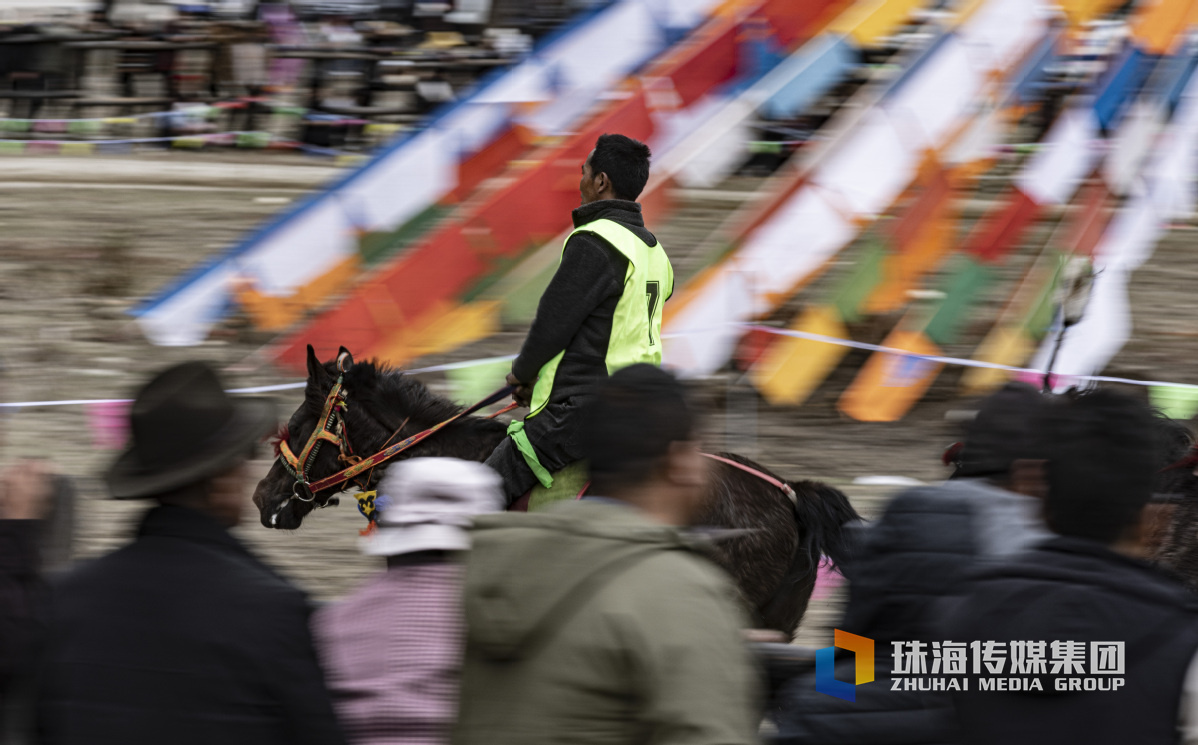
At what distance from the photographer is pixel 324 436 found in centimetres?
612

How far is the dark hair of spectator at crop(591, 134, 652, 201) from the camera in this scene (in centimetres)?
534

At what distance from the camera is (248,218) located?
15.2 metres

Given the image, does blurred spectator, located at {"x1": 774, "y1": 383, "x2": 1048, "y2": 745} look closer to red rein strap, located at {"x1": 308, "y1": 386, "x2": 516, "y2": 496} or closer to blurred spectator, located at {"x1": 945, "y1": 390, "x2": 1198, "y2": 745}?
blurred spectator, located at {"x1": 945, "y1": 390, "x2": 1198, "y2": 745}

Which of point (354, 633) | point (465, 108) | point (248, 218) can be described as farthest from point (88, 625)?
point (248, 218)

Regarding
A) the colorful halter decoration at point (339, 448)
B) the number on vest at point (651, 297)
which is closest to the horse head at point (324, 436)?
the colorful halter decoration at point (339, 448)

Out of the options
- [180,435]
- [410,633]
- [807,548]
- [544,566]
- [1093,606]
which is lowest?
A: [807,548]

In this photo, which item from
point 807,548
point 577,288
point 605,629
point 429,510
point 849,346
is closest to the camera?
point 605,629

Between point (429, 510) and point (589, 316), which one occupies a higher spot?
point (429, 510)

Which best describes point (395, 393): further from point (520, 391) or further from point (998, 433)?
point (998, 433)

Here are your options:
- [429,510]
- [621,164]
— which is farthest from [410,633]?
[621,164]

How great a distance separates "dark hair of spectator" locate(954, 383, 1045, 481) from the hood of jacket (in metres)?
1.66

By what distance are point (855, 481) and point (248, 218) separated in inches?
328

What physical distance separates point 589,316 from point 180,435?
8.81 ft

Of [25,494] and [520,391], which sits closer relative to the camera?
[25,494]
